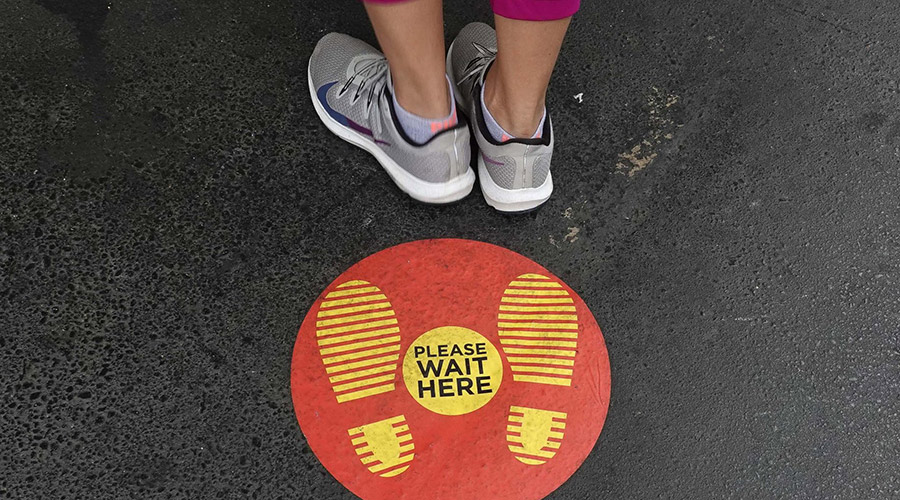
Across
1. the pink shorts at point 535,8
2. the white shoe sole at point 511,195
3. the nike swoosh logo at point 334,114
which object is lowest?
the white shoe sole at point 511,195

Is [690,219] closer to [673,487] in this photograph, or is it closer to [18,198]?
[673,487]

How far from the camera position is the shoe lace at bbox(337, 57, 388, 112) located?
1.38 m

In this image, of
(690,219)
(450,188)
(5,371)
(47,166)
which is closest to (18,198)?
(47,166)

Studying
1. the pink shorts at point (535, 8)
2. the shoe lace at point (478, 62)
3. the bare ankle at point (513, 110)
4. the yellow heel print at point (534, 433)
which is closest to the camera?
the pink shorts at point (535, 8)

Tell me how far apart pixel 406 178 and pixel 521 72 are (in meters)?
0.39

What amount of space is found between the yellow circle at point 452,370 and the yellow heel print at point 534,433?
8cm

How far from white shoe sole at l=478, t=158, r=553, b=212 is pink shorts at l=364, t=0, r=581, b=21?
0.43 m

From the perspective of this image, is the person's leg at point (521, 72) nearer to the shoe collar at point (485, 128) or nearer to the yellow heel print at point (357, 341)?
the shoe collar at point (485, 128)

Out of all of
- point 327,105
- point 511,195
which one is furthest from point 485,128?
point 327,105

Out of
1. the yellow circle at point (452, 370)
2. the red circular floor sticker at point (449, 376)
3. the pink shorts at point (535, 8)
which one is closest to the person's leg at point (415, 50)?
the pink shorts at point (535, 8)

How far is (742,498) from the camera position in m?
1.30

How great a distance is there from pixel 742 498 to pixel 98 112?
5.53 feet

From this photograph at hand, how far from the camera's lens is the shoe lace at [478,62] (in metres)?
1.41

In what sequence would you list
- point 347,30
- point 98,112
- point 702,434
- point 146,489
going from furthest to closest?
point 347,30 < point 98,112 < point 702,434 < point 146,489
